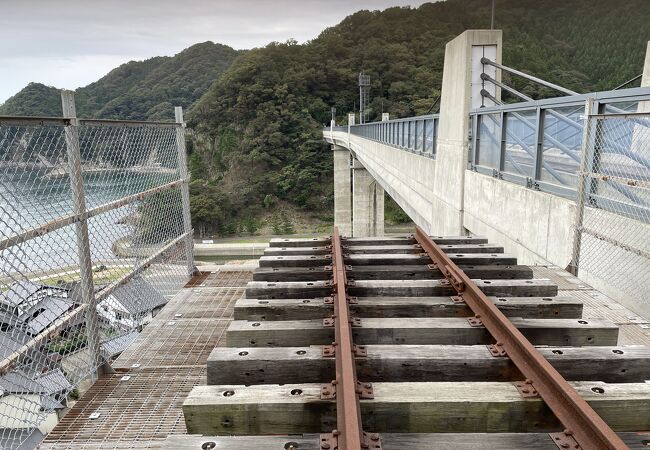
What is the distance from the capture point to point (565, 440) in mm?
2193

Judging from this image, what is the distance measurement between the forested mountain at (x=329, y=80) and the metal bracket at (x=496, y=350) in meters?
62.8

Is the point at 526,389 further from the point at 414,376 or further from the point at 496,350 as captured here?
the point at 414,376

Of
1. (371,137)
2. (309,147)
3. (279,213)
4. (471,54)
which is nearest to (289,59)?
(309,147)

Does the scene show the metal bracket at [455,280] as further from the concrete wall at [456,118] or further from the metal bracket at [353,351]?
the concrete wall at [456,118]

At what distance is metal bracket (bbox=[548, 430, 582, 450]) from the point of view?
216cm

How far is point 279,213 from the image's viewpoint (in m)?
70.5

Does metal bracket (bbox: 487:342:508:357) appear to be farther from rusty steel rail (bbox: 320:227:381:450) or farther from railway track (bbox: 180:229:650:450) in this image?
rusty steel rail (bbox: 320:227:381:450)

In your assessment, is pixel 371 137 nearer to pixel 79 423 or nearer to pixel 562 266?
pixel 562 266

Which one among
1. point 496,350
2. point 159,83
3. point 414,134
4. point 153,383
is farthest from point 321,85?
point 496,350

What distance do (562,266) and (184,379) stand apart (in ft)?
15.0

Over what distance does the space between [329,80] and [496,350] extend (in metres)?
93.5

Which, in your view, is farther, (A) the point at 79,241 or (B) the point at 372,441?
(A) the point at 79,241

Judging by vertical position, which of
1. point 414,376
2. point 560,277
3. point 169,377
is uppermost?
point 414,376

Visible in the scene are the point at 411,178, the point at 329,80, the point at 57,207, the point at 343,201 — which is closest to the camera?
the point at 57,207
